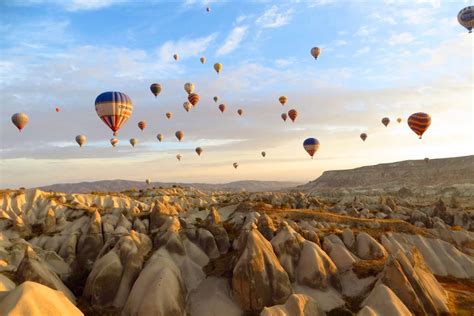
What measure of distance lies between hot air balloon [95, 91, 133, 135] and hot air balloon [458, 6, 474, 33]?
273ft

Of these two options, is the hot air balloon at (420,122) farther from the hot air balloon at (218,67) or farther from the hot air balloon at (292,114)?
the hot air balloon at (218,67)

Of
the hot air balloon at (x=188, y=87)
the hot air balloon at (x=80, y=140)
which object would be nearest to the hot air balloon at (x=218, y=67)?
the hot air balloon at (x=188, y=87)

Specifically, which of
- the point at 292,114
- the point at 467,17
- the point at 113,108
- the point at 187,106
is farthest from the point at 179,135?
the point at 467,17

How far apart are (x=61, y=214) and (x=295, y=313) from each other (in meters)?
60.6

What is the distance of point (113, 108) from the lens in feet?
220

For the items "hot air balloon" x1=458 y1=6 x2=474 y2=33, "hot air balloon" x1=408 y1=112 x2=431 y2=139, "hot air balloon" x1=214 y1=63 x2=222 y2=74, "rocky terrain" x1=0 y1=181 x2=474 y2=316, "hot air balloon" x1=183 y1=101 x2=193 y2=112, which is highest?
"hot air balloon" x1=458 y1=6 x2=474 y2=33

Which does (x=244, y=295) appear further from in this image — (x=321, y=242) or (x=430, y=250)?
(x=430, y=250)

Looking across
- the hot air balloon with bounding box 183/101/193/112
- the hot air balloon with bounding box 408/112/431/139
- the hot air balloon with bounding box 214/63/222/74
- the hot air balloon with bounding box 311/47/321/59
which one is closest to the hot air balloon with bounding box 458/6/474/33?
the hot air balloon with bounding box 408/112/431/139

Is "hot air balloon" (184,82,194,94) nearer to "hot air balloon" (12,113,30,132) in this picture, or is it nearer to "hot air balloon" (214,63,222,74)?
"hot air balloon" (214,63,222,74)

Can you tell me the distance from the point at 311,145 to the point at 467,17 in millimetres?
50497

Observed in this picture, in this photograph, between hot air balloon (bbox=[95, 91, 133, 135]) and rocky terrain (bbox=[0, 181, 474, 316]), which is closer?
rocky terrain (bbox=[0, 181, 474, 316])

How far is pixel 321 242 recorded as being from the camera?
46.1 m

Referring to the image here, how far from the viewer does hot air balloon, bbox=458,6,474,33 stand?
89000 millimetres

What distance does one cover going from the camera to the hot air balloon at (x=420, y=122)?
95312mm
